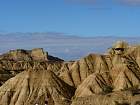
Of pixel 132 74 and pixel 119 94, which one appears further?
pixel 132 74

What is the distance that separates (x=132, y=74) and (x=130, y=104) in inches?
2498

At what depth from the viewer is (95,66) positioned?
158250 mm

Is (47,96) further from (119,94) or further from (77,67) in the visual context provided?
(77,67)

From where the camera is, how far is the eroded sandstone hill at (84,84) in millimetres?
85062

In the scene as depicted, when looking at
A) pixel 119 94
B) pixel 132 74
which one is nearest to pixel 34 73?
pixel 132 74

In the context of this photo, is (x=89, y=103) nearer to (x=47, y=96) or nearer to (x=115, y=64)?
(x=47, y=96)

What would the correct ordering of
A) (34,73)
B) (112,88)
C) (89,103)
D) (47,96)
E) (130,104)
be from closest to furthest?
(130,104), (89,103), (47,96), (34,73), (112,88)

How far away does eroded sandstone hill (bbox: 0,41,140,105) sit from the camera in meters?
85.1

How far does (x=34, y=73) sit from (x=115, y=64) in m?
36.6

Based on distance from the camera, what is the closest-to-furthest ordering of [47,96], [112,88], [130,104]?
[130,104], [47,96], [112,88]

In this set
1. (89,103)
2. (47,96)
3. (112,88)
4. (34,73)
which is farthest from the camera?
(112,88)

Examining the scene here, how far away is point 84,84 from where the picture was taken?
128125 mm

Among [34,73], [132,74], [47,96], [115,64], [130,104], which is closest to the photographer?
[130,104]

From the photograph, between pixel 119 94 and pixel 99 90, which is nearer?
pixel 119 94
